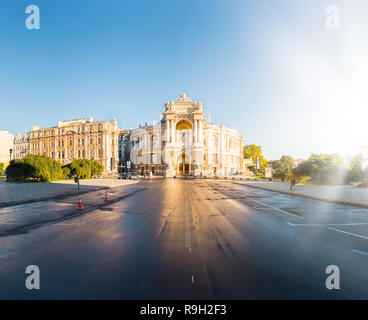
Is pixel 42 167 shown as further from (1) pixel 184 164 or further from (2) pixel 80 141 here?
(2) pixel 80 141

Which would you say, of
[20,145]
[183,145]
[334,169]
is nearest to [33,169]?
[183,145]

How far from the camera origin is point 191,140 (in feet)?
237

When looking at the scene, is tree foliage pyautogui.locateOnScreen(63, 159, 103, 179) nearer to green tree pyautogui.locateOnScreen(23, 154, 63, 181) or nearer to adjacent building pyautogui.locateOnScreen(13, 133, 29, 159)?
green tree pyautogui.locateOnScreen(23, 154, 63, 181)

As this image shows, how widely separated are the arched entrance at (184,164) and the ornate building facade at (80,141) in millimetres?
24726

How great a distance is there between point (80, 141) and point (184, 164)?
42.3 meters

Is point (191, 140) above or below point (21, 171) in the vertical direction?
above

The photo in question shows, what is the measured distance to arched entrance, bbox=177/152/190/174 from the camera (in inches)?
2801

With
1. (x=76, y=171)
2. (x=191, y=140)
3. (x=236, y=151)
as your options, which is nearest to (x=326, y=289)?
(x=76, y=171)

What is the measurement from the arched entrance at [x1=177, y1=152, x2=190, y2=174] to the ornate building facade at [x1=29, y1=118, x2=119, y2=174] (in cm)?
2473

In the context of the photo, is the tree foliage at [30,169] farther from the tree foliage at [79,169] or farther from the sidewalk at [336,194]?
the sidewalk at [336,194]

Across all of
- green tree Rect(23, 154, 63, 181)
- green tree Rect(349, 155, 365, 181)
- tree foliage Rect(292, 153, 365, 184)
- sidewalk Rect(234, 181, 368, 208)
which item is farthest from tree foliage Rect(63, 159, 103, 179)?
green tree Rect(349, 155, 365, 181)
